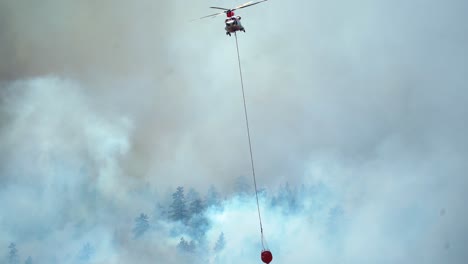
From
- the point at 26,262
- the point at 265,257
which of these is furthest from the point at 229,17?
the point at 26,262

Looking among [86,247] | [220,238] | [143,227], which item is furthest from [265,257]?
[86,247]

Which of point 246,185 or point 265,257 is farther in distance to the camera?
point 246,185

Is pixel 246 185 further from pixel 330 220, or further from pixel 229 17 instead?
pixel 229 17

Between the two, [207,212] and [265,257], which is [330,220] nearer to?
[207,212]

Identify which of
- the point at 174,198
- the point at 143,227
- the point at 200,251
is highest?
the point at 174,198

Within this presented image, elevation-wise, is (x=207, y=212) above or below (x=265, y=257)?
above

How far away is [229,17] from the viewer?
1152 inches

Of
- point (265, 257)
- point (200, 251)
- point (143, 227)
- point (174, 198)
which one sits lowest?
point (265, 257)

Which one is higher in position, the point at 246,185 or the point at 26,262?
the point at 246,185

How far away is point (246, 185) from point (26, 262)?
3180 centimetres

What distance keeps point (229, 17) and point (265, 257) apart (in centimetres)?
1629

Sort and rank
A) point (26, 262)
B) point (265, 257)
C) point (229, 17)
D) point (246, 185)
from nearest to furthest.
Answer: point (265, 257) < point (229, 17) < point (26, 262) < point (246, 185)

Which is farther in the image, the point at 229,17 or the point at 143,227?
the point at 143,227

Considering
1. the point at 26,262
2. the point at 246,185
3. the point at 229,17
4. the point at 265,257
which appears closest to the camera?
the point at 265,257
